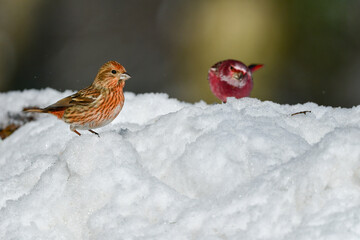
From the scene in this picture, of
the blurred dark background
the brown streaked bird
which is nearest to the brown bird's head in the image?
the brown streaked bird

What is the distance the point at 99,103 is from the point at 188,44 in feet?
25.0

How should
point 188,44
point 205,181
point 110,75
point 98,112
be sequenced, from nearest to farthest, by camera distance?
point 205,181 < point 98,112 < point 110,75 < point 188,44

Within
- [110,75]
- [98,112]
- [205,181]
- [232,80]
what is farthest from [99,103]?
[232,80]

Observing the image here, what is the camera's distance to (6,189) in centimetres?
255

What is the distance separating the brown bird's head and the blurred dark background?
6.40m

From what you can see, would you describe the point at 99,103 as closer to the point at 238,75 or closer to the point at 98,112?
the point at 98,112

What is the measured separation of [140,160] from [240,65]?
222 cm

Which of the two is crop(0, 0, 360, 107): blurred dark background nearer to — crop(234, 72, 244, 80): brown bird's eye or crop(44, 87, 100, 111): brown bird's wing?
crop(234, 72, 244, 80): brown bird's eye

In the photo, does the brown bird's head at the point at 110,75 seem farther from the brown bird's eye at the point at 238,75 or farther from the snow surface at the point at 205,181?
the brown bird's eye at the point at 238,75

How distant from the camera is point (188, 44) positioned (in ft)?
34.6

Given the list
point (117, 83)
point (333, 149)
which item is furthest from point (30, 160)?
point (333, 149)

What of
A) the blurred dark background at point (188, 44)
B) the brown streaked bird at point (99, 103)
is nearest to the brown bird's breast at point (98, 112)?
the brown streaked bird at point (99, 103)

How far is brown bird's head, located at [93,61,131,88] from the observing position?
3.13 meters

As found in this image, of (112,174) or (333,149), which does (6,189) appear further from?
(333,149)
